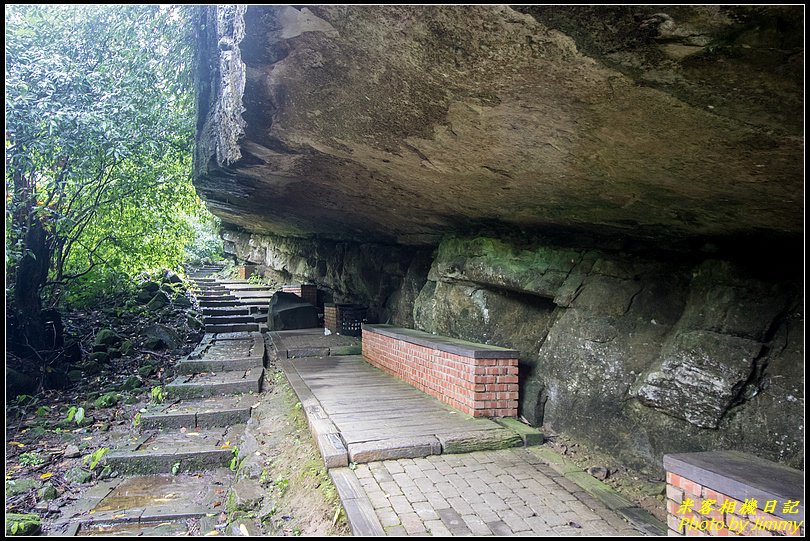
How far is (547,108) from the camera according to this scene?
2.79 metres

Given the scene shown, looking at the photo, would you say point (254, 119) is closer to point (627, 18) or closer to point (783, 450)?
point (627, 18)

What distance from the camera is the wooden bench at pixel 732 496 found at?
2.24 meters

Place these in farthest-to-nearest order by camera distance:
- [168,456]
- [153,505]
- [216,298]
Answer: [216,298]
[168,456]
[153,505]

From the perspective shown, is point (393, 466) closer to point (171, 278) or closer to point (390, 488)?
point (390, 488)

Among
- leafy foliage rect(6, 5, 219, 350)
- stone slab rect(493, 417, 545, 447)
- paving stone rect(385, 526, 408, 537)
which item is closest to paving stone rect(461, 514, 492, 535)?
paving stone rect(385, 526, 408, 537)

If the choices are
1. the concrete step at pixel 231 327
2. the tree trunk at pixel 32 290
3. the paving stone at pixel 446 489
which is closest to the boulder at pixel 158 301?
the concrete step at pixel 231 327

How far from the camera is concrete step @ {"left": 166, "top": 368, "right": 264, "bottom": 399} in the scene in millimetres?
7543

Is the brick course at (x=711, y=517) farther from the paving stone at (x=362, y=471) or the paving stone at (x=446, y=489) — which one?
the paving stone at (x=362, y=471)

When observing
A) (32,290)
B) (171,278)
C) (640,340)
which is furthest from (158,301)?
(640,340)

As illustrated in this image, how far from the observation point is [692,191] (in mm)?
3305

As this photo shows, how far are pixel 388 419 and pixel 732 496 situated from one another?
313cm

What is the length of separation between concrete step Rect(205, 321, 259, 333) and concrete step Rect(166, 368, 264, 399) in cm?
507

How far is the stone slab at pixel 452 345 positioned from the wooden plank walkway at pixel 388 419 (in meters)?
0.62

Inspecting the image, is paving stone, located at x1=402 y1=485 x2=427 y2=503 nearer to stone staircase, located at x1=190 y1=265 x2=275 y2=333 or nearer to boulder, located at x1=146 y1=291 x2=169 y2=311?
stone staircase, located at x1=190 y1=265 x2=275 y2=333
